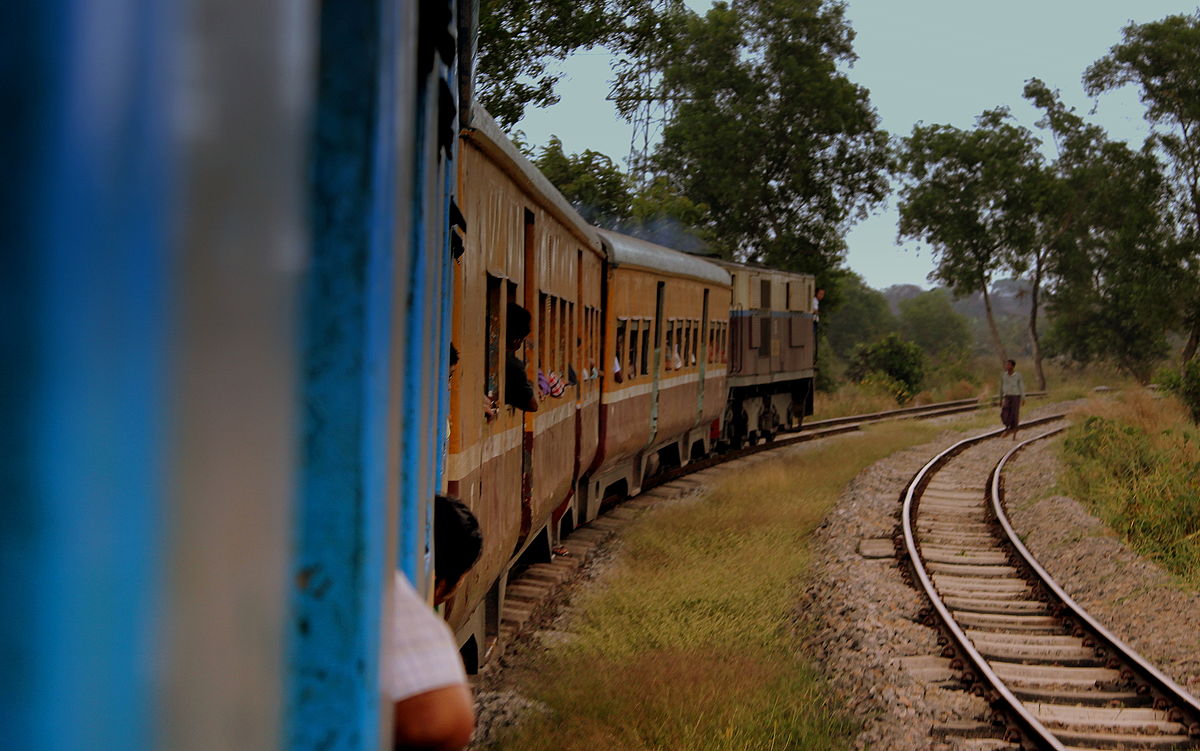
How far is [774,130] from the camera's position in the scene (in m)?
40.4

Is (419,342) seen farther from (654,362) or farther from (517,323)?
(654,362)

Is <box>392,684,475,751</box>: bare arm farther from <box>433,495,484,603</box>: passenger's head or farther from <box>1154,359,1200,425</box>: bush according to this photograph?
<box>1154,359,1200,425</box>: bush

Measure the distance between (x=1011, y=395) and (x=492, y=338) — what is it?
1884 cm

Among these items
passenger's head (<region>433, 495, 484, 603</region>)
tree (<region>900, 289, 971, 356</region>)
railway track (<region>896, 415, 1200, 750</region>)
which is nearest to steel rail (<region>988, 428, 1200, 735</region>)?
railway track (<region>896, 415, 1200, 750</region>)

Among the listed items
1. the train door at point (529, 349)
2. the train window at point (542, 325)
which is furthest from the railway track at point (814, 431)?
the train door at point (529, 349)

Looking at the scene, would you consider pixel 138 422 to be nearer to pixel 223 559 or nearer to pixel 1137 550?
pixel 223 559

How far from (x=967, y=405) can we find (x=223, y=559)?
36.3m

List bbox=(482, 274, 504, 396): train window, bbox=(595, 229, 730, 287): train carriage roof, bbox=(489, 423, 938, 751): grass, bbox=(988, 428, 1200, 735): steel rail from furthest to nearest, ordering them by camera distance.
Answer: bbox=(595, 229, 730, 287): train carriage roof, bbox=(988, 428, 1200, 735): steel rail, bbox=(489, 423, 938, 751): grass, bbox=(482, 274, 504, 396): train window

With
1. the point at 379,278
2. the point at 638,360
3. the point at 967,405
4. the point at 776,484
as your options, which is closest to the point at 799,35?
the point at 967,405

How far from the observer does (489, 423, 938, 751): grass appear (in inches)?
252

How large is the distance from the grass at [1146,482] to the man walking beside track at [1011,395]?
1.27m

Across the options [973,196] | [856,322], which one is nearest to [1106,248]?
[973,196]

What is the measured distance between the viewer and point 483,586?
591 centimetres

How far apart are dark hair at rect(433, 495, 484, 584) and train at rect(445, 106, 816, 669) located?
1697 millimetres
